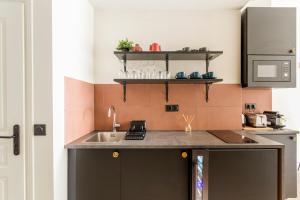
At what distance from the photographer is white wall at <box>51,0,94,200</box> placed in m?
1.53

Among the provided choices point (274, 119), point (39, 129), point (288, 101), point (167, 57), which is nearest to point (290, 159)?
point (274, 119)

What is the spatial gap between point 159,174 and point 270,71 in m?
1.76

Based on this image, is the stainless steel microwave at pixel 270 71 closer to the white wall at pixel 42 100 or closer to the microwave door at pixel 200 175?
the microwave door at pixel 200 175

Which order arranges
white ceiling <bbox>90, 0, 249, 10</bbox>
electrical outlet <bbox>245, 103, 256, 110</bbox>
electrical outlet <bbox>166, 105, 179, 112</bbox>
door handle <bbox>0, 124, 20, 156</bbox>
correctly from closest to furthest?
door handle <bbox>0, 124, 20, 156</bbox> < white ceiling <bbox>90, 0, 249, 10</bbox> < electrical outlet <bbox>166, 105, 179, 112</bbox> < electrical outlet <bbox>245, 103, 256, 110</bbox>

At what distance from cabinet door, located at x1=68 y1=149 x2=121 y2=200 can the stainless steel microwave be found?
5.91 ft

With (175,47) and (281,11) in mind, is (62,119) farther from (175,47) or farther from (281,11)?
(281,11)

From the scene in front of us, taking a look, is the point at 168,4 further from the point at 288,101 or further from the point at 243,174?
the point at 288,101

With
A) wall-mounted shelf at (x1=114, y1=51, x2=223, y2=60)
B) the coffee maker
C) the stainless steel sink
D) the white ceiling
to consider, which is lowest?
the stainless steel sink

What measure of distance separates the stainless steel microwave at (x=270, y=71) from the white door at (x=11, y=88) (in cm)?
230

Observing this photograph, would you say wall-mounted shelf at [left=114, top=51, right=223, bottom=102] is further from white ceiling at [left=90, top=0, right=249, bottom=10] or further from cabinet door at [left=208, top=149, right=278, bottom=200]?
cabinet door at [left=208, top=149, right=278, bottom=200]

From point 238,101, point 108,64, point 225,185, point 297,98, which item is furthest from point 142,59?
point 297,98

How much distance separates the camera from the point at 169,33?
2473 millimetres

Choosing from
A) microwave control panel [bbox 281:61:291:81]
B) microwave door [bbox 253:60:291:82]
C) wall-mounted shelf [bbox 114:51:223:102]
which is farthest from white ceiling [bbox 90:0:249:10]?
microwave control panel [bbox 281:61:291:81]

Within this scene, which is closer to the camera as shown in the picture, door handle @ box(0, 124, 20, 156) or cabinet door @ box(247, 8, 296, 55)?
door handle @ box(0, 124, 20, 156)
